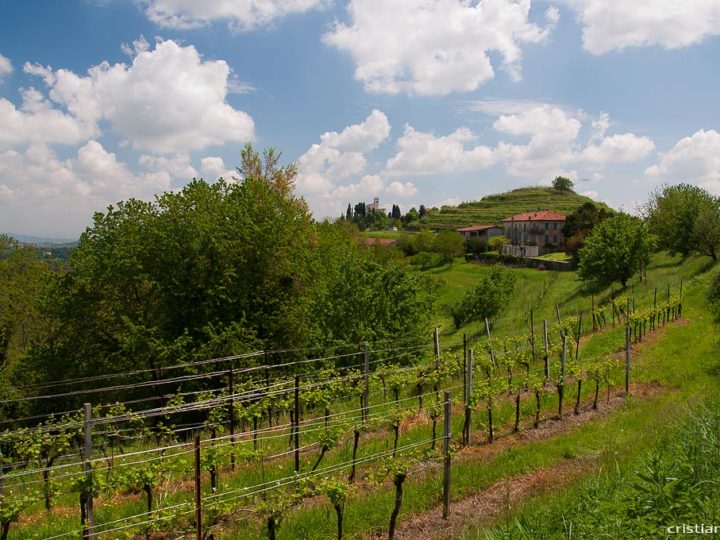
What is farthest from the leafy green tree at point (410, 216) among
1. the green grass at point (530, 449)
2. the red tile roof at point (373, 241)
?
the green grass at point (530, 449)

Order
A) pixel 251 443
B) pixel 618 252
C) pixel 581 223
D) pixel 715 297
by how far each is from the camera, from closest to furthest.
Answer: pixel 251 443
pixel 715 297
pixel 618 252
pixel 581 223

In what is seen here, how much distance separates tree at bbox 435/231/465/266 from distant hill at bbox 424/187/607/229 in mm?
38768

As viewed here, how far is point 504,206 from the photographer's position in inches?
5202

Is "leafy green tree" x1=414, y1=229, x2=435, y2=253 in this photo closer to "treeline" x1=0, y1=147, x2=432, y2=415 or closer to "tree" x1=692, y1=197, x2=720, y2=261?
"tree" x1=692, y1=197, x2=720, y2=261

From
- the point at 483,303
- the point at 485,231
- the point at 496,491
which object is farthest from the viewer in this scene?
the point at 485,231

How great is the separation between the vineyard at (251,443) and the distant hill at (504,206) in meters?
103

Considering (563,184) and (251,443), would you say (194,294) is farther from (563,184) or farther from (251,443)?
(563,184)

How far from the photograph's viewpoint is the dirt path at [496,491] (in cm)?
695

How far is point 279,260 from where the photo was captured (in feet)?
63.3

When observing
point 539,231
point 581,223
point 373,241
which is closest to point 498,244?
point 581,223

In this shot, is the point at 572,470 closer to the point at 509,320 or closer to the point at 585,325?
the point at 585,325

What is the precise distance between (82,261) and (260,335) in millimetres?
7112

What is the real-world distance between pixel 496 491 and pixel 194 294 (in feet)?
43.6

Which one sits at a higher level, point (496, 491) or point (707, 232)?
point (707, 232)
